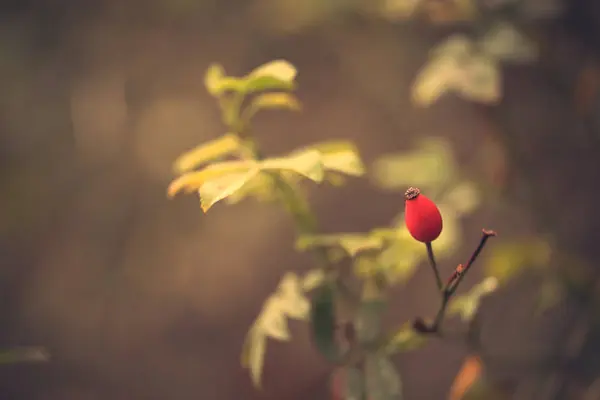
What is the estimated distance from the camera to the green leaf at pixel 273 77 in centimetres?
49

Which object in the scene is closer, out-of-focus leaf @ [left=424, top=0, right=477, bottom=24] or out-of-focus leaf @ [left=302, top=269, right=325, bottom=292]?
out-of-focus leaf @ [left=302, top=269, right=325, bottom=292]

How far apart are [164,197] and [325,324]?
3.07 ft

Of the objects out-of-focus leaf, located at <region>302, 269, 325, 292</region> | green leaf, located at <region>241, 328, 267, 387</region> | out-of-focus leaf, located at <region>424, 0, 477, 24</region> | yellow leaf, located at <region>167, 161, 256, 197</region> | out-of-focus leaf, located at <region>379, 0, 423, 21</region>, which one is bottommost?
green leaf, located at <region>241, 328, 267, 387</region>

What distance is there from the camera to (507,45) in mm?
790

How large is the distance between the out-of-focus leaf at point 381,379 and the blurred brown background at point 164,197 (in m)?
0.80

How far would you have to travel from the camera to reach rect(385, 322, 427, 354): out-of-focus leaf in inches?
22.5

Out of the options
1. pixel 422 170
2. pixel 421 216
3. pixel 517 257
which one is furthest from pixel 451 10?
pixel 421 216

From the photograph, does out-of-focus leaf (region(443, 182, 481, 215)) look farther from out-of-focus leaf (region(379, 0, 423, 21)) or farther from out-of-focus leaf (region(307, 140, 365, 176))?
out-of-focus leaf (region(307, 140, 365, 176))

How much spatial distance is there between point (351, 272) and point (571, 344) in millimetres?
587

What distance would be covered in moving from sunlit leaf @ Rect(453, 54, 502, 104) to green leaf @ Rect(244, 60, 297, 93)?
0.35 meters

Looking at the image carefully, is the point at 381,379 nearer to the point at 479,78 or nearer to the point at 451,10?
the point at 479,78

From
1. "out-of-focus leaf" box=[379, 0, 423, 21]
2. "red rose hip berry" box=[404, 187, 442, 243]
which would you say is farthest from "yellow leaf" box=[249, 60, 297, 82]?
"out-of-focus leaf" box=[379, 0, 423, 21]


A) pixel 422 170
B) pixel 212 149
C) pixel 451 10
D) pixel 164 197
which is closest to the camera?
pixel 212 149

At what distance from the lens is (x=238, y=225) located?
1462 millimetres
